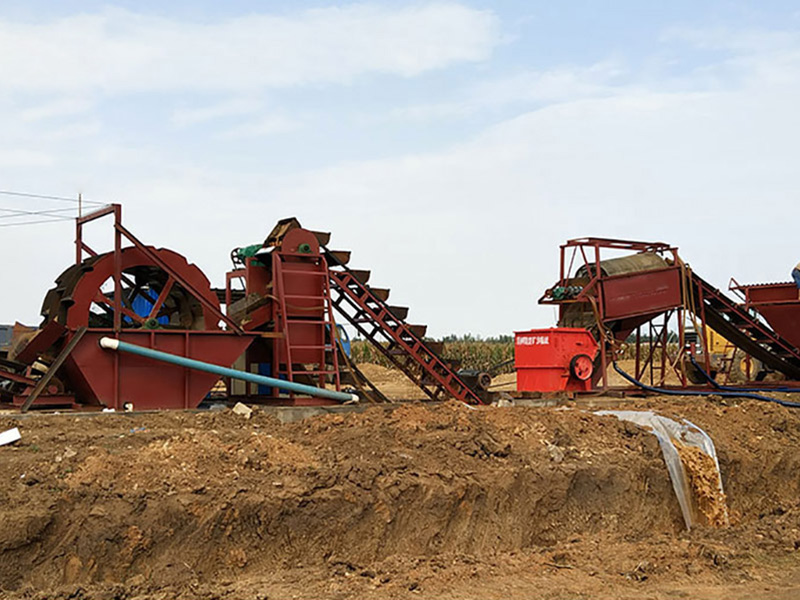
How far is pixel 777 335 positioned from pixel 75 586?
17.3m

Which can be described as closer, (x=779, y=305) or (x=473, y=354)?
(x=779, y=305)

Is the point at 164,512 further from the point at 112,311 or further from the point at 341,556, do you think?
the point at 112,311

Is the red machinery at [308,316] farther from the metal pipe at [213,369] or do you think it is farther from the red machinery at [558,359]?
the red machinery at [558,359]

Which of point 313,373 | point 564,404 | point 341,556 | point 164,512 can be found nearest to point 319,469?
point 341,556

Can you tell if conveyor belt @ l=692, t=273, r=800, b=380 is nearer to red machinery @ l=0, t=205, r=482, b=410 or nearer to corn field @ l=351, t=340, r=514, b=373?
red machinery @ l=0, t=205, r=482, b=410

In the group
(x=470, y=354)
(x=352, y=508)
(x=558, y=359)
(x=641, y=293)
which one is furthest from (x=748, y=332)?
(x=470, y=354)

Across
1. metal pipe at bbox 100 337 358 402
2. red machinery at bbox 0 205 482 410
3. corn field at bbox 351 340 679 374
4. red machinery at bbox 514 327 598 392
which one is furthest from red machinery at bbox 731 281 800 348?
corn field at bbox 351 340 679 374

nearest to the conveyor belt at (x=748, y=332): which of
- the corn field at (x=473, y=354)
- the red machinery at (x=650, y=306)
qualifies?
the red machinery at (x=650, y=306)

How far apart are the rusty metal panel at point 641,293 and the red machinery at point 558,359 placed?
3.65ft

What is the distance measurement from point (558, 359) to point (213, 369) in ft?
23.9

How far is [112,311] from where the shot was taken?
12977mm

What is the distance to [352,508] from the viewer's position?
880cm

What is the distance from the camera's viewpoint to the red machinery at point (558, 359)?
55.7 ft

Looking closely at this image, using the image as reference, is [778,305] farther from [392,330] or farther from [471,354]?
[471,354]
